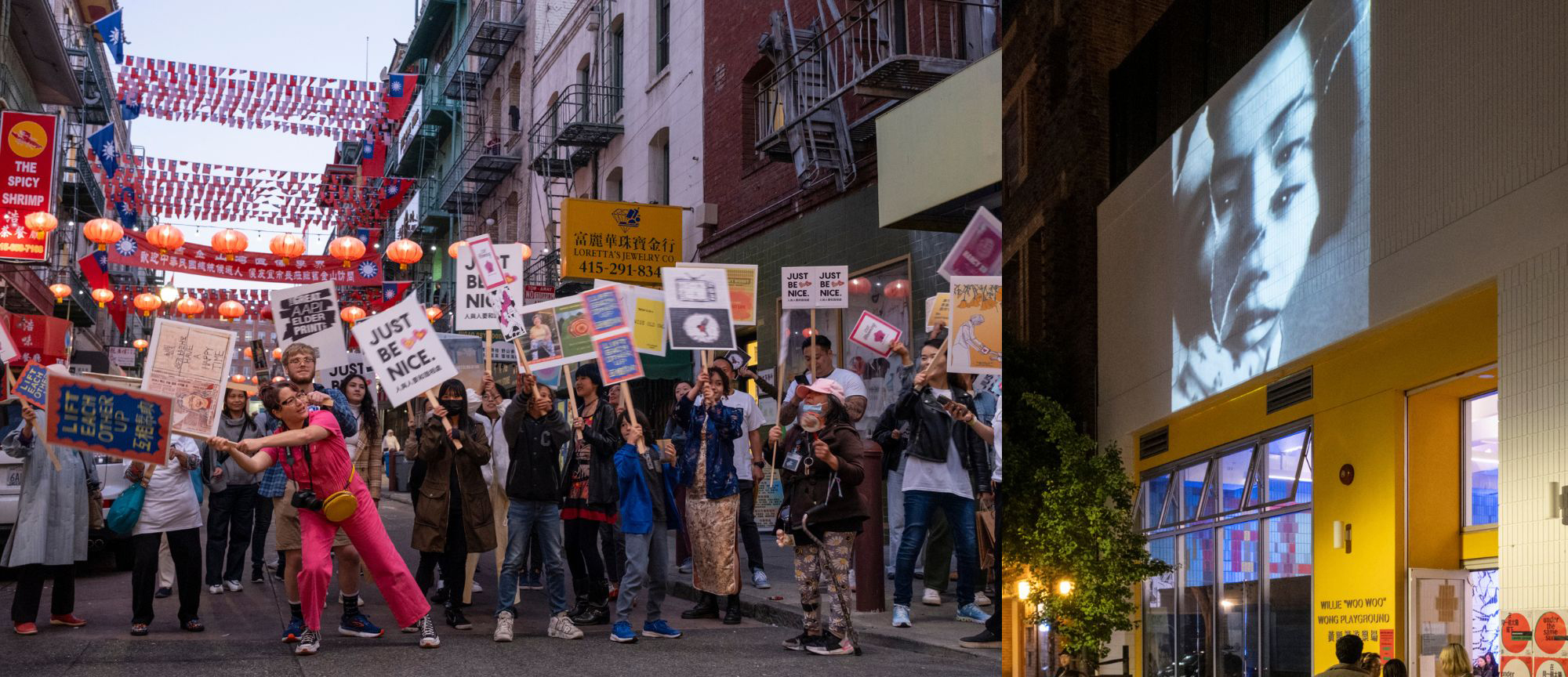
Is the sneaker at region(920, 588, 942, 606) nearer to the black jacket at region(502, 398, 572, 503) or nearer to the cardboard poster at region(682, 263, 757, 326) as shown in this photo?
the cardboard poster at region(682, 263, 757, 326)

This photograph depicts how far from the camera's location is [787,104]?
1.98 metres

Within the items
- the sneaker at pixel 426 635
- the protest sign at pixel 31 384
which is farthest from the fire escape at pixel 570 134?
the sneaker at pixel 426 635

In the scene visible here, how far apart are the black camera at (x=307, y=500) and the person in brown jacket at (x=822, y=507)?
2.27 metres

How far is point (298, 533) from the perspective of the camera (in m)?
8.70

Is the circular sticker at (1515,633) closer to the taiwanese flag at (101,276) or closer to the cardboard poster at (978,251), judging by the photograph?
the cardboard poster at (978,251)

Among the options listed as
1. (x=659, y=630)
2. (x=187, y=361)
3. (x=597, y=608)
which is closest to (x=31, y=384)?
(x=187, y=361)

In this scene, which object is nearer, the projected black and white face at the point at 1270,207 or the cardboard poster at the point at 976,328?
the projected black and white face at the point at 1270,207

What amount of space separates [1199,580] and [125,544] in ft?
35.5

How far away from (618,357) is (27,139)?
1238 mm

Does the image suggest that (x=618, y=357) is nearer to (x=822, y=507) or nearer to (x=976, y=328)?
(x=976, y=328)

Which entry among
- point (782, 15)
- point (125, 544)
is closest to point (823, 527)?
point (782, 15)

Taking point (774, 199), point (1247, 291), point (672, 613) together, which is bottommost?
point (672, 613)

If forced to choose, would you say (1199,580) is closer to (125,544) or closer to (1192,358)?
(1192,358)

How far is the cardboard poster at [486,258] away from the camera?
2834mm
